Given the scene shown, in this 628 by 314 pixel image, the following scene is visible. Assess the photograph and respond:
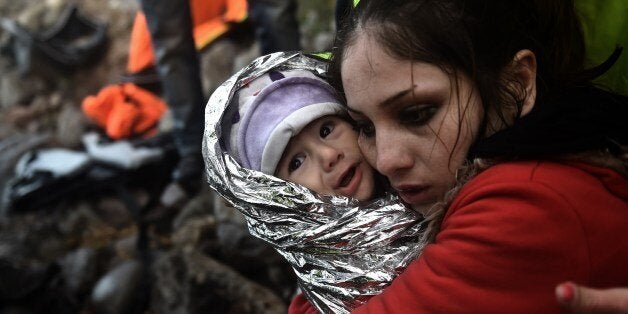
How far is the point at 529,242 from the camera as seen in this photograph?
91cm

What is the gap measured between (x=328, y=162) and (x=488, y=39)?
0.55 m

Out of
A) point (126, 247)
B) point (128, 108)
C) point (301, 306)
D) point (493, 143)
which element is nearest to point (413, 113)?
point (493, 143)

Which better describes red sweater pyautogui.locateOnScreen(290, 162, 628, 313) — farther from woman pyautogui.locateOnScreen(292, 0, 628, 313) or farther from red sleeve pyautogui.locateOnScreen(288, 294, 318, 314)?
red sleeve pyautogui.locateOnScreen(288, 294, 318, 314)

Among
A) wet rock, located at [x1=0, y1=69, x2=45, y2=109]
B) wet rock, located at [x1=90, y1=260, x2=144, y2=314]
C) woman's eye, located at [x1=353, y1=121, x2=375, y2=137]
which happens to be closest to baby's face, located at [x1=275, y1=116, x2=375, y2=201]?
woman's eye, located at [x1=353, y1=121, x2=375, y2=137]

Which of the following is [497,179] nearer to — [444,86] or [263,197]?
[444,86]

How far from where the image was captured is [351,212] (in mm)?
1357

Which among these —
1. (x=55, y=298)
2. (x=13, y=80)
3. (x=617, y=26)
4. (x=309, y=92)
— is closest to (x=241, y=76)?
(x=309, y=92)

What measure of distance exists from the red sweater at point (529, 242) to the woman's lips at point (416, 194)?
18 centimetres

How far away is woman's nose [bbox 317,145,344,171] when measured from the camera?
146 centimetres

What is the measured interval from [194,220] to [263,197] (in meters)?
2.99

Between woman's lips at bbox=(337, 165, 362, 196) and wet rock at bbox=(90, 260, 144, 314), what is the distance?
8.75 feet

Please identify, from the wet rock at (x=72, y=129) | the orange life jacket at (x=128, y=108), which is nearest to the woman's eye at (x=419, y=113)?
the orange life jacket at (x=128, y=108)

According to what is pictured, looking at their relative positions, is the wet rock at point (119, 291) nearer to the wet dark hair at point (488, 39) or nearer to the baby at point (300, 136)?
the baby at point (300, 136)

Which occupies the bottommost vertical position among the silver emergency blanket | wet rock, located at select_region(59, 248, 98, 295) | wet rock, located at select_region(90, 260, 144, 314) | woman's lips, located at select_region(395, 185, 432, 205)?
wet rock, located at select_region(59, 248, 98, 295)
